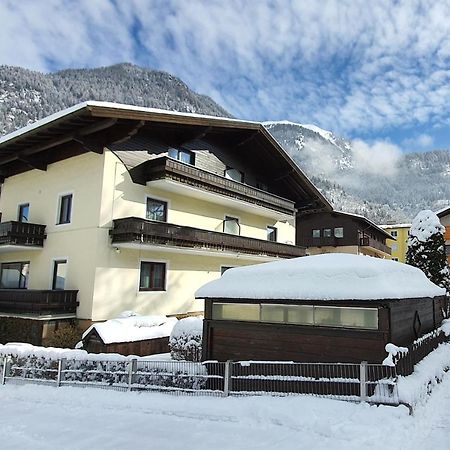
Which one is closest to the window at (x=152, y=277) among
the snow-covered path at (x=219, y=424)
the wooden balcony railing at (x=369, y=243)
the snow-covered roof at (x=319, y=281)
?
the snow-covered roof at (x=319, y=281)

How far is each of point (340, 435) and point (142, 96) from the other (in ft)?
419

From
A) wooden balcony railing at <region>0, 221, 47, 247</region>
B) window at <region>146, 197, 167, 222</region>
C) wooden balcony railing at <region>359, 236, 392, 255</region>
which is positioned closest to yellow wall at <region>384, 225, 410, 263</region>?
wooden balcony railing at <region>359, 236, 392, 255</region>

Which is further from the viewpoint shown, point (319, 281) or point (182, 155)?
point (182, 155)

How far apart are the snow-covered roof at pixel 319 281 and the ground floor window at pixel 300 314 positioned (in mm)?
382

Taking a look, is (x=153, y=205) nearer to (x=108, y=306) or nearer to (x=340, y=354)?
(x=108, y=306)

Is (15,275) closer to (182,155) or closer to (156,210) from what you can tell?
(156,210)

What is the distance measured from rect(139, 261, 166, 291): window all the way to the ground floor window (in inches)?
358

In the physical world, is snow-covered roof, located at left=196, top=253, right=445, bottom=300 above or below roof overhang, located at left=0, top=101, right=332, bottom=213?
below

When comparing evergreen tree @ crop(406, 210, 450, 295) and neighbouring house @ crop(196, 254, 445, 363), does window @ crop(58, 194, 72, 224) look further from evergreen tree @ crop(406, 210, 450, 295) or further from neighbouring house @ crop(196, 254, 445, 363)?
evergreen tree @ crop(406, 210, 450, 295)

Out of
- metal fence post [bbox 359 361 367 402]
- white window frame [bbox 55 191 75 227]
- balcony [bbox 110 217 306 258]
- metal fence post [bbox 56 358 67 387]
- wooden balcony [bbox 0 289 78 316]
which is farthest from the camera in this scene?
white window frame [bbox 55 191 75 227]

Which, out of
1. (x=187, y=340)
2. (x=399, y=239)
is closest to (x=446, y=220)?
(x=399, y=239)

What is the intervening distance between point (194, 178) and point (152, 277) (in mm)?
5451

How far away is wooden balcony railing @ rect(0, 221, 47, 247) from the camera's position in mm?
18906

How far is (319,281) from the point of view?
33.1 feet
